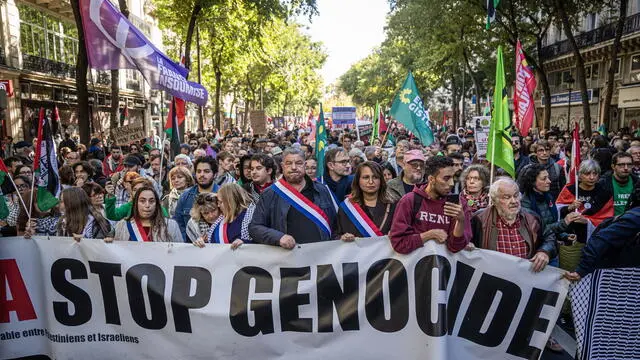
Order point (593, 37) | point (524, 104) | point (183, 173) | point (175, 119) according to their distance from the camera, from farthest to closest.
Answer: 1. point (593, 37)
2. point (524, 104)
3. point (175, 119)
4. point (183, 173)

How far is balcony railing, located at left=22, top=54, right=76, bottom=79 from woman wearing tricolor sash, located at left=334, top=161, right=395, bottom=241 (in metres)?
24.6

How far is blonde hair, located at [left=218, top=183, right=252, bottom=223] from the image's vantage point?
15.4ft

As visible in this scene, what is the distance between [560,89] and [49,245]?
3995 cm

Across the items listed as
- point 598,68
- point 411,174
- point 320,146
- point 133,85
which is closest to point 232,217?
point 411,174

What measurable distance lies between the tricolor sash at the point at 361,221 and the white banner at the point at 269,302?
226 millimetres

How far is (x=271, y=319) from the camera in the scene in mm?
4086

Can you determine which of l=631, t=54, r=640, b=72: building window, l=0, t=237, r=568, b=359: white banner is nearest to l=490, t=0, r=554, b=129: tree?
l=631, t=54, r=640, b=72: building window

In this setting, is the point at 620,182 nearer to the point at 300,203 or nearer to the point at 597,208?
the point at 597,208

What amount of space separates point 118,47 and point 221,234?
3445mm

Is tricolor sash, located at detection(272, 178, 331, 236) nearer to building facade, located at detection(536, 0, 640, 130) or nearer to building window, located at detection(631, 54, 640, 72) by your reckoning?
building facade, located at detection(536, 0, 640, 130)

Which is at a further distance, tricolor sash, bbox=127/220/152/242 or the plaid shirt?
tricolor sash, bbox=127/220/152/242

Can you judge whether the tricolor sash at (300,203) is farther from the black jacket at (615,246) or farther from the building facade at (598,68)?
the building facade at (598,68)

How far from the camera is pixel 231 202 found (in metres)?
4.71

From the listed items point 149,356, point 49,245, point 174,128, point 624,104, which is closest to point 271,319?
point 149,356
